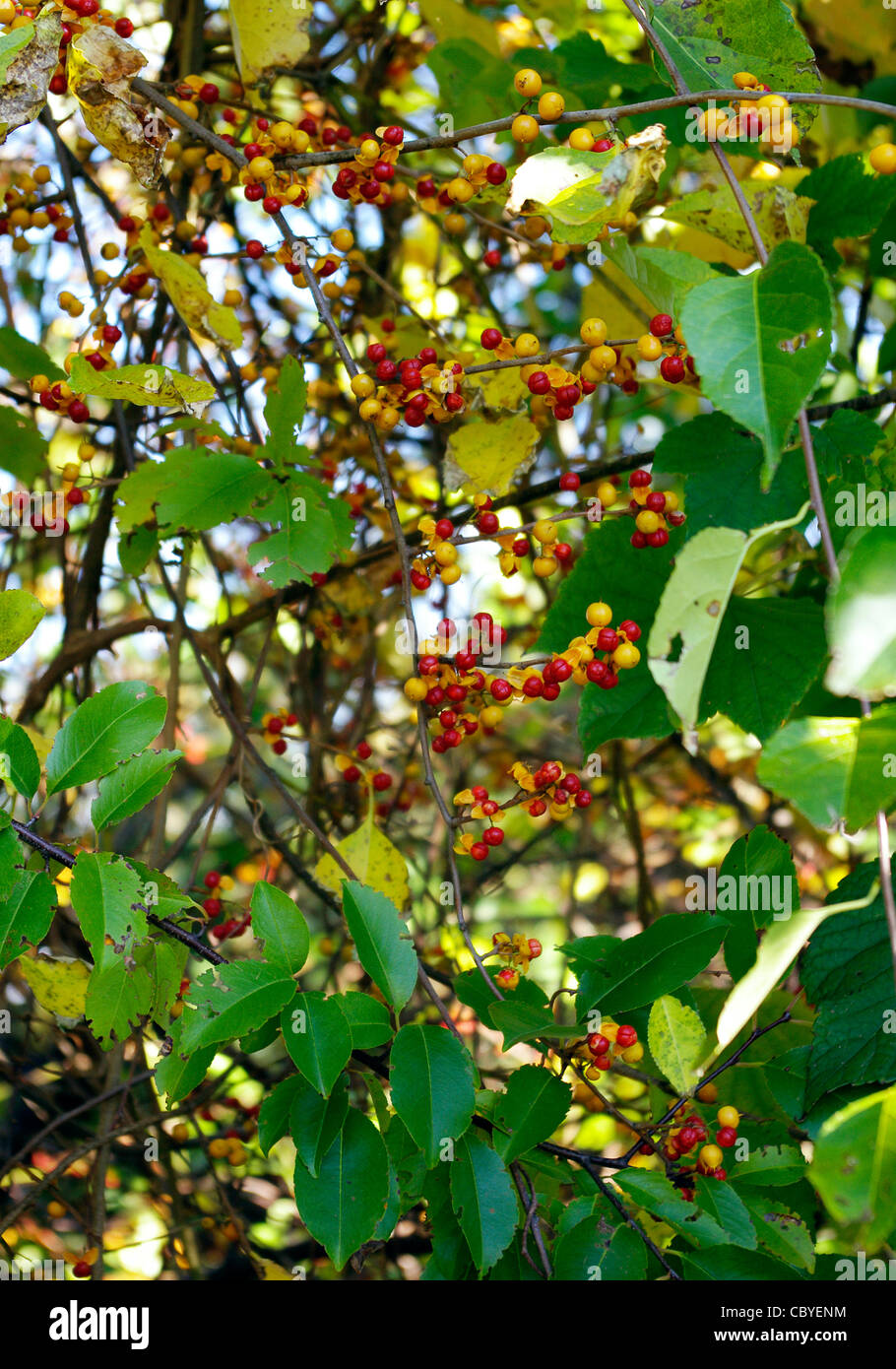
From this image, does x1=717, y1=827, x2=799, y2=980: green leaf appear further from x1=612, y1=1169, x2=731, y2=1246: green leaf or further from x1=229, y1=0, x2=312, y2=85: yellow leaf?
x1=229, y1=0, x2=312, y2=85: yellow leaf

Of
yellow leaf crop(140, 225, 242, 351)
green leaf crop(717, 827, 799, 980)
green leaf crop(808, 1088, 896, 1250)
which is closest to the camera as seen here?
green leaf crop(808, 1088, 896, 1250)

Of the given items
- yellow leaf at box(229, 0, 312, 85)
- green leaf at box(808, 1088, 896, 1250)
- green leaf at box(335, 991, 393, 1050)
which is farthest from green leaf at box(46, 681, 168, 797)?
yellow leaf at box(229, 0, 312, 85)

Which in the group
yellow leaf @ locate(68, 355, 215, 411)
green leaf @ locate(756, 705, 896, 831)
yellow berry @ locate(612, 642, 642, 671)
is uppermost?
yellow leaf @ locate(68, 355, 215, 411)

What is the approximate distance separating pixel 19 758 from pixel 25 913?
0.13m

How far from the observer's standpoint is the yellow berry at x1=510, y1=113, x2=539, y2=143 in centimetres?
92

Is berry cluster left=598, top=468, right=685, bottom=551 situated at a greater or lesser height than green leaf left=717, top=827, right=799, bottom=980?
greater

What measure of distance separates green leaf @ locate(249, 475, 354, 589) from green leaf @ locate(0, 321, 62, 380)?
49 centimetres

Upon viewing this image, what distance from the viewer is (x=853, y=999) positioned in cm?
91

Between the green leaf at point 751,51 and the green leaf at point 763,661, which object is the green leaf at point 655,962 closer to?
the green leaf at point 763,661

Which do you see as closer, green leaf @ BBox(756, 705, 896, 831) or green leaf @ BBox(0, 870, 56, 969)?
green leaf @ BBox(756, 705, 896, 831)

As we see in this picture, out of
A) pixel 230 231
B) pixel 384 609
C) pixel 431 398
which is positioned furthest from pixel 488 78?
pixel 384 609

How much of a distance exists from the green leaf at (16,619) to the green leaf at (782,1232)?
0.82 m
